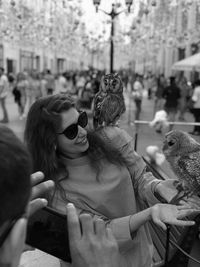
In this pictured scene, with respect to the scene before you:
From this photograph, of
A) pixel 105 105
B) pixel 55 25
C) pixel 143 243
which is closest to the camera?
pixel 143 243

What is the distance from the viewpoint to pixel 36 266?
2.68 metres

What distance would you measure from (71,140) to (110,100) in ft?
3.03

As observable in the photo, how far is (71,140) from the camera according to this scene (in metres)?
1.48

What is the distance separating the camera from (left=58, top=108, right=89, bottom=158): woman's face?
58.4 inches

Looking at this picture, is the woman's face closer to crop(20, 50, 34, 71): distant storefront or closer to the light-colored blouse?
the light-colored blouse

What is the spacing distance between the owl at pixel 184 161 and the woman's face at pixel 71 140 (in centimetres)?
37

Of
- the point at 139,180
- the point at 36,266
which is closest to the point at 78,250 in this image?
the point at 139,180

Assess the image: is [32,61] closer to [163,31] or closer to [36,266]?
[163,31]

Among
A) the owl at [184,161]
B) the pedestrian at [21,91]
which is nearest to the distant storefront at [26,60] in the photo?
the pedestrian at [21,91]

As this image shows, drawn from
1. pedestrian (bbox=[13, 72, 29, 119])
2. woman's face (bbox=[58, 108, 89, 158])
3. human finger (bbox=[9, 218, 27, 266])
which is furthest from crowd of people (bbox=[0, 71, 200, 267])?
pedestrian (bbox=[13, 72, 29, 119])

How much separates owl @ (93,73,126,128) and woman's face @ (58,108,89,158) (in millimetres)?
647

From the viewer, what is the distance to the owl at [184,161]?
1440mm

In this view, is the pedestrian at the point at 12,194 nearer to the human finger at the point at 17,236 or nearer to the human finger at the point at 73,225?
the human finger at the point at 17,236

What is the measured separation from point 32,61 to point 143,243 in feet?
138
